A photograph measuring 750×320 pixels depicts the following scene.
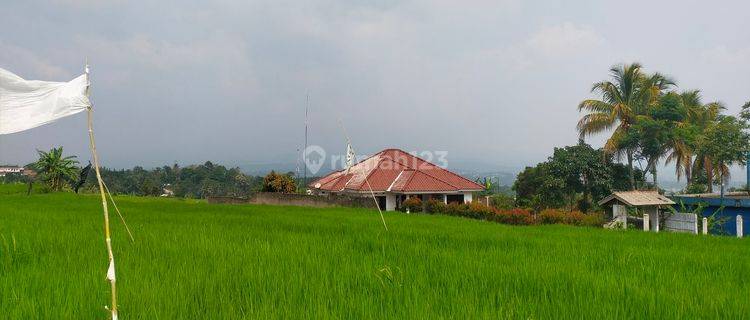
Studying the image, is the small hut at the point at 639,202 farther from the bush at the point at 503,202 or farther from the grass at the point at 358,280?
the bush at the point at 503,202

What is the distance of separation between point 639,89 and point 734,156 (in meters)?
6.73

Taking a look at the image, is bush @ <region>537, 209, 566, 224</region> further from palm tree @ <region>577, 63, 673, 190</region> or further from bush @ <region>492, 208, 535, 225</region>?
palm tree @ <region>577, 63, 673, 190</region>

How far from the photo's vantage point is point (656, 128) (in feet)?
78.3

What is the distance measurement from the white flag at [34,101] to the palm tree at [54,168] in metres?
33.4

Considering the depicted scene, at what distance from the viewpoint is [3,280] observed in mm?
3258

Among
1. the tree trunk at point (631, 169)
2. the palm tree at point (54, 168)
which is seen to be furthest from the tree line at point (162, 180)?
the tree trunk at point (631, 169)

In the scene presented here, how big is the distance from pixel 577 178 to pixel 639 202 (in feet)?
34.0

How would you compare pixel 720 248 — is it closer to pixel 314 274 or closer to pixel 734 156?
pixel 314 274

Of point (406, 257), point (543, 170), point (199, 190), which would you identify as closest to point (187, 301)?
point (406, 257)

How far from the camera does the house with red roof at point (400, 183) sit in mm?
22922

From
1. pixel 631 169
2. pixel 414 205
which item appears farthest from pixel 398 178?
pixel 631 169

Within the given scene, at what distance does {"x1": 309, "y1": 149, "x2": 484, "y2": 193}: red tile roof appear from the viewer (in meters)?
23.1

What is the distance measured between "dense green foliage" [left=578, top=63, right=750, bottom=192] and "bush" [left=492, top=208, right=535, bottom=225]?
13780 mm

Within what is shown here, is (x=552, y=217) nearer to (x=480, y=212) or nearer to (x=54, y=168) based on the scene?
(x=480, y=212)
